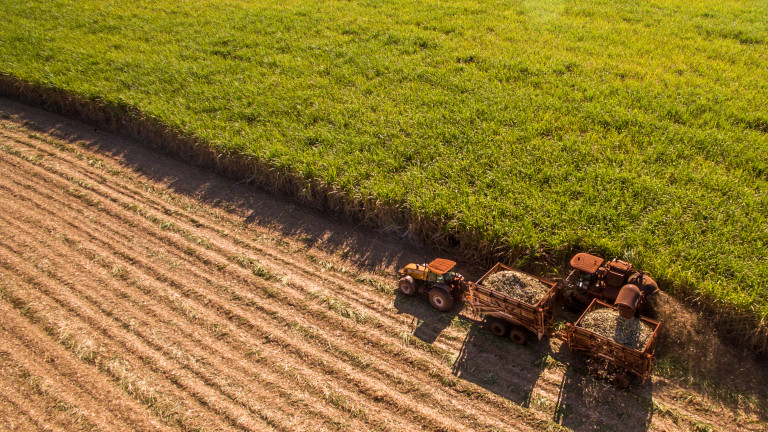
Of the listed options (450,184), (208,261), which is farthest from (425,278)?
(208,261)

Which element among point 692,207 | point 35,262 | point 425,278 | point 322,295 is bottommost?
point 35,262

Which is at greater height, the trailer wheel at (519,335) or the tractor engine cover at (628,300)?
the tractor engine cover at (628,300)

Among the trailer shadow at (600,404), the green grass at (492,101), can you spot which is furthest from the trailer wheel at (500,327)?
the green grass at (492,101)

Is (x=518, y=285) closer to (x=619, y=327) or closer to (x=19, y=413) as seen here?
(x=619, y=327)

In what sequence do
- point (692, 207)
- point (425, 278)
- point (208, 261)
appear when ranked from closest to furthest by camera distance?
point (425, 278)
point (692, 207)
point (208, 261)

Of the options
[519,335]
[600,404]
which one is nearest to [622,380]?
[600,404]

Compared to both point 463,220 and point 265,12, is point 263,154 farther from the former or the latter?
point 265,12

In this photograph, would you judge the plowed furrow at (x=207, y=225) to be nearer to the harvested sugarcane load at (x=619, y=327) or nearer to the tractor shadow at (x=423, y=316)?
the tractor shadow at (x=423, y=316)

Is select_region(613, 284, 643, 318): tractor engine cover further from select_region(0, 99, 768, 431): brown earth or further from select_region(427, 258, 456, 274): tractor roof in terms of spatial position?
select_region(427, 258, 456, 274): tractor roof
